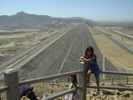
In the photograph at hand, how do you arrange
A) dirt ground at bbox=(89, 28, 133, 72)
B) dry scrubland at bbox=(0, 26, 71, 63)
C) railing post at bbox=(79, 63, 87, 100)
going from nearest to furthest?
1. railing post at bbox=(79, 63, 87, 100)
2. dirt ground at bbox=(89, 28, 133, 72)
3. dry scrubland at bbox=(0, 26, 71, 63)

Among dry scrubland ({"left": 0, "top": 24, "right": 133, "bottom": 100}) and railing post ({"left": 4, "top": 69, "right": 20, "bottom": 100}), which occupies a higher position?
railing post ({"left": 4, "top": 69, "right": 20, "bottom": 100})

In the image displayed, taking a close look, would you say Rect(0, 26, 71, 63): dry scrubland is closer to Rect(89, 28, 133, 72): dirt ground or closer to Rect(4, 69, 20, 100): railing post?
Rect(89, 28, 133, 72): dirt ground

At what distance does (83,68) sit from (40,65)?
75.5 feet

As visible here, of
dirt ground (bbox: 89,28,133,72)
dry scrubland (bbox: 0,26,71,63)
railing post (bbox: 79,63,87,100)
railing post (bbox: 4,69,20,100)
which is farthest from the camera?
dry scrubland (bbox: 0,26,71,63)

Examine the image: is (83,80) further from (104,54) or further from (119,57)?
Answer: (104,54)

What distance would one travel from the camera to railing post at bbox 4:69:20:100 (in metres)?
3.47

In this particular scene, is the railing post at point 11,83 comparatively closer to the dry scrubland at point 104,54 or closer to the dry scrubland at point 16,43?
the dry scrubland at point 104,54

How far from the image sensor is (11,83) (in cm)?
352

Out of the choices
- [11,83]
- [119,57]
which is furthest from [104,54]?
[11,83]

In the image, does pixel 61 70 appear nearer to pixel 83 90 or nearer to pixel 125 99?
pixel 125 99

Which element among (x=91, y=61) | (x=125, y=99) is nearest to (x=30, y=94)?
(x=91, y=61)

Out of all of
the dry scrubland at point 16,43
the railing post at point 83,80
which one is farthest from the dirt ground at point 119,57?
the railing post at point 83,80

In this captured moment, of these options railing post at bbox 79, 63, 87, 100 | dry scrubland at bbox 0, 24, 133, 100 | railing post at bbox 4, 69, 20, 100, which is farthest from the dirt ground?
railing post at bbox 4, 69, 20, 100

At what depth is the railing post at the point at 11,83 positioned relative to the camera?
11.4 feet
